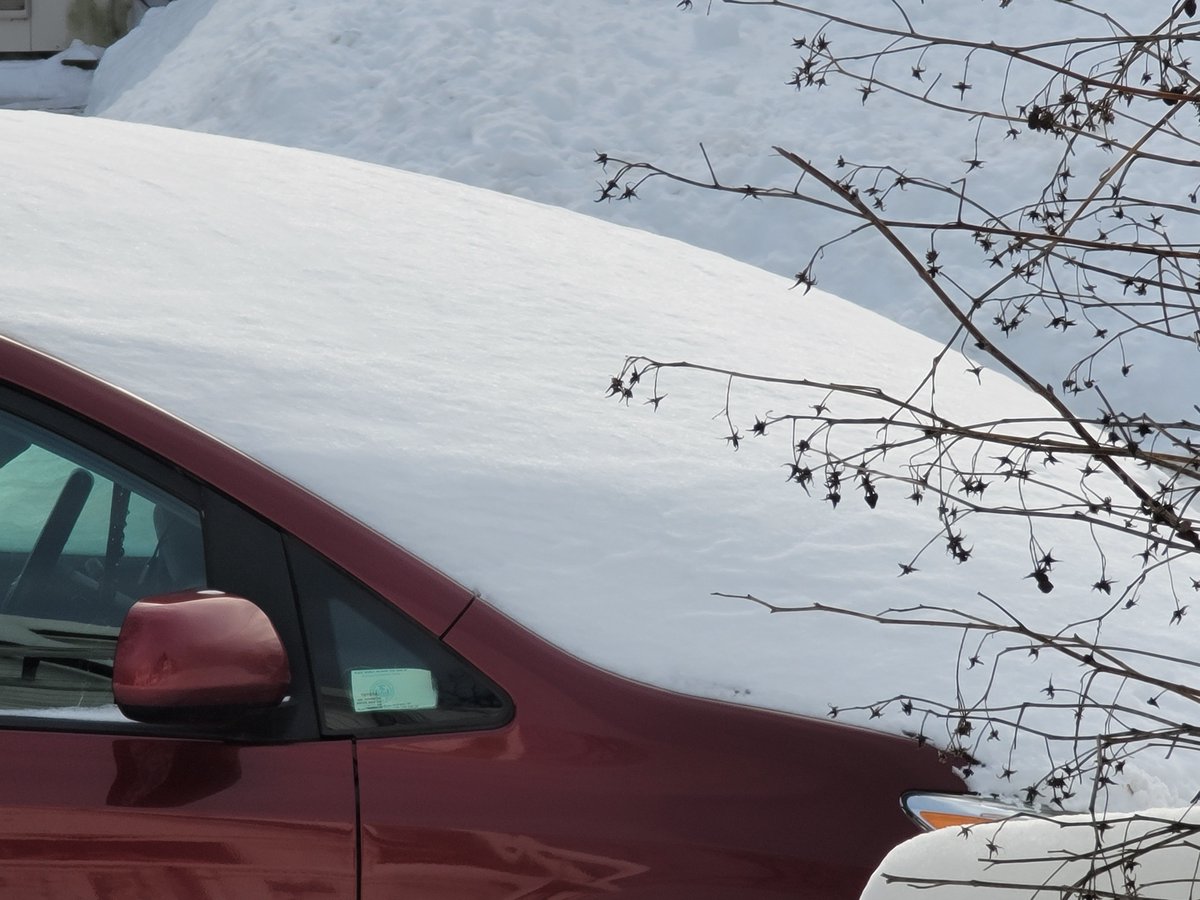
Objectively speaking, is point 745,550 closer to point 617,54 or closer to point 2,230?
point 2,230

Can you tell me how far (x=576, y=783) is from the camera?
1.55 meters

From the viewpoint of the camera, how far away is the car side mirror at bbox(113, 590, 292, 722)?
1.43 m

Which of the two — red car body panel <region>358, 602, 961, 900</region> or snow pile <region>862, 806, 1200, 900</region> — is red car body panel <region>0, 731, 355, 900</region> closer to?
red car body panel <region>358, 602, 961, 900</region>

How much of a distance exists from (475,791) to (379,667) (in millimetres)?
185

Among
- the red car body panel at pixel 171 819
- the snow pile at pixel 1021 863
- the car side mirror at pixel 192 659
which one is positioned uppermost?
the car side mirror at pixel 192 659

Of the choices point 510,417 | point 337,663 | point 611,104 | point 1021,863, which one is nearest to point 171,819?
point 337,663

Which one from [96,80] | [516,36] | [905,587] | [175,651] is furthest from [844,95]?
[175,651]

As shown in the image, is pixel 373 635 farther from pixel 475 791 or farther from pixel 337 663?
pixel 475 791

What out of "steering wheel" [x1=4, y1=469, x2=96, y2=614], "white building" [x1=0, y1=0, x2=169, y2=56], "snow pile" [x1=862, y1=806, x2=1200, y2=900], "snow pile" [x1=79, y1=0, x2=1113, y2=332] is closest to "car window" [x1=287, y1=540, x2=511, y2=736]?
"steering wheel" [x1=4, y1=469, x2=96, y2=614]

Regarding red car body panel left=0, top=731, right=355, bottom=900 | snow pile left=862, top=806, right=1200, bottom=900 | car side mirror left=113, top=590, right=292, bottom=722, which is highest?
car side mirror left=113, top=590, right=292, bottom=722

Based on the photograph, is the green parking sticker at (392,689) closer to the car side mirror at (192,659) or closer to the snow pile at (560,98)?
the car side mirror at (192,659)

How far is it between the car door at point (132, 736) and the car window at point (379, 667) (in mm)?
27

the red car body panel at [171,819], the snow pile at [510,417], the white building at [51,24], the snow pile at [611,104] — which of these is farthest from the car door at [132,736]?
the white building at [51,24]

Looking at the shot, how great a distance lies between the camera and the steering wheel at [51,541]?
1.64 meters
